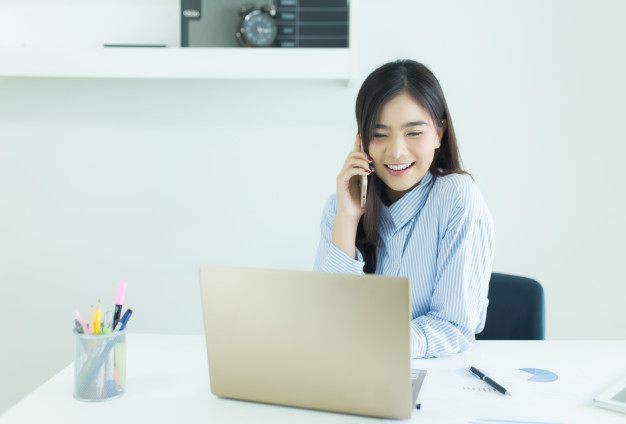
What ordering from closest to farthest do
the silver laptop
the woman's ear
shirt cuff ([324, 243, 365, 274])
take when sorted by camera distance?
the silver laptop, shirt cuff ([324, 243, 365, 274]), the woman's ear

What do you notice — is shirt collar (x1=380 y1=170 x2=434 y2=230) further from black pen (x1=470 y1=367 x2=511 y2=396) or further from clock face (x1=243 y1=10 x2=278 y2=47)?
clock face (x1=243 y1=10 x2=278 y2=47)

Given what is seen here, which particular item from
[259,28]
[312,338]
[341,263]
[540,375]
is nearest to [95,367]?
[312,338]

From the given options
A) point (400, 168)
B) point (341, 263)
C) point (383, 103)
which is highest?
point (383, 103)

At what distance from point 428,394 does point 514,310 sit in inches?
25.8

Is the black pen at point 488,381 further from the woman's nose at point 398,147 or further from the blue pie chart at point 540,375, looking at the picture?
the woman's nose at point 398,147

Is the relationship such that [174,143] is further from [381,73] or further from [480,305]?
[480,305]

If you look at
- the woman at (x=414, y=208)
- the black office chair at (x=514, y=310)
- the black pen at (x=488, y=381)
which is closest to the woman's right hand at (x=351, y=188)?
the woman at (x=414, y=208)

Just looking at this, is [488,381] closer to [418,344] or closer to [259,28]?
[418,344]

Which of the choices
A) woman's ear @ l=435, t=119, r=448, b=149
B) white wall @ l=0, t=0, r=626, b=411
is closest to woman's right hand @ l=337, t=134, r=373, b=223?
woman's ear @ l=435, t=119, r=448, b=149

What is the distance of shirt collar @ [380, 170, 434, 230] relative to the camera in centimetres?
155

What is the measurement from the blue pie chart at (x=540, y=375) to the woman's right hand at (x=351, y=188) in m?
0.59

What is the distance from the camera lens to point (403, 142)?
4.96 feet

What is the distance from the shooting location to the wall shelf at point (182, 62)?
1999mm

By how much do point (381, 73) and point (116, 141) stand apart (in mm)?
Result: 1188
